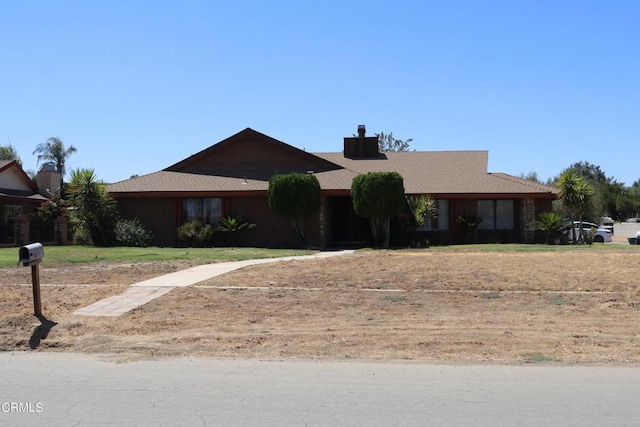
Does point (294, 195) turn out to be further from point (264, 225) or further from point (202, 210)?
point (202, 210)

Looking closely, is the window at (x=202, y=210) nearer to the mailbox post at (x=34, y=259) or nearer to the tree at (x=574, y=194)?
the tree at (x=574, y=194)

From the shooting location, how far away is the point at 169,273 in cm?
1550

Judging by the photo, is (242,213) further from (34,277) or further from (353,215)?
(34,277)

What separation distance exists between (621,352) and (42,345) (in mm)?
7694

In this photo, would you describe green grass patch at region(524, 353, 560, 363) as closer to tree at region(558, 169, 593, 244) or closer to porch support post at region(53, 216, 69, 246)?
tree at region(558, 169, 593, 244)

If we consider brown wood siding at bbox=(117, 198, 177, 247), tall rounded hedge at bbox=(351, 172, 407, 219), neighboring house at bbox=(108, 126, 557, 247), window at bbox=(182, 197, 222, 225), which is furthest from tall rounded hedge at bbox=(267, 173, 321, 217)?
brown wood siding at bbox=(117, 198, 177, 247)

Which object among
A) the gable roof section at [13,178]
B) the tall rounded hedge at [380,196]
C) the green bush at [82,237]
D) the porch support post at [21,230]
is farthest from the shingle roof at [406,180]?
the gable roof section at [13,178]

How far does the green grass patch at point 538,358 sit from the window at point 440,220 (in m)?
19.9

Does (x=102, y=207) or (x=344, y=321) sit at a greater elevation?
(x=102, y=207)

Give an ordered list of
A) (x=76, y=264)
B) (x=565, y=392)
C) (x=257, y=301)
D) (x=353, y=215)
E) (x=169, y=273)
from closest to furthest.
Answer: (x=565, y=392) < (x=257, y=301) < (x=169, y=273) < (x=76, y=264) < (x=353, y=215)

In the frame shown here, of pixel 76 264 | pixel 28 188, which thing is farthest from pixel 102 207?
pixel 28 188

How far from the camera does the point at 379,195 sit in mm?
24484

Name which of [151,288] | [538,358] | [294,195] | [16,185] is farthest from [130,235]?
[538,358]

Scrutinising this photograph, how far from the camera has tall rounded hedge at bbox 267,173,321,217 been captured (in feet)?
83.1
